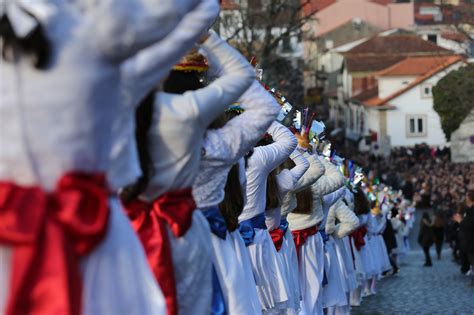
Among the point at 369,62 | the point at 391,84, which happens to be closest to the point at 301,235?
the point at 391,84

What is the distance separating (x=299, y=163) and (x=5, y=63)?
6977 millimetres

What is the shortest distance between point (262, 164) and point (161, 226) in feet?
10.2

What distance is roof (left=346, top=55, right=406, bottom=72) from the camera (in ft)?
380

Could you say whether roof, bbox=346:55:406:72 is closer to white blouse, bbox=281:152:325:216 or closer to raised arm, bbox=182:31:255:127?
white blouse, bbox=281:152:325:216

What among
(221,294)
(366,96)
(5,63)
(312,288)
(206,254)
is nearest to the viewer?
(5,63)

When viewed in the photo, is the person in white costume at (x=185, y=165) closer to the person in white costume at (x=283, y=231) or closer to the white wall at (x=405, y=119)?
the person in white costume at (x=283, y=231)

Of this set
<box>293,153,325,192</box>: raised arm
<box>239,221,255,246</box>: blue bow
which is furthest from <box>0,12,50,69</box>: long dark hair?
<box>293,153,325,192</box>: raised arm

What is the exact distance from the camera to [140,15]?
546 centimetres

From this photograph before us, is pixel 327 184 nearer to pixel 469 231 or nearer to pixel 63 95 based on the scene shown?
pixel 63 95

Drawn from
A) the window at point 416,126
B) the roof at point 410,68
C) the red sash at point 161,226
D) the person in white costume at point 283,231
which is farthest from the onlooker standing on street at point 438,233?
the roof at point 410,68

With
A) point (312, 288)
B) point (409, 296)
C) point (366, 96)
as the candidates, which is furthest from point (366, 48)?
point (312, 288)

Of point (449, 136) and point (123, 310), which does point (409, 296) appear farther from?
point (449, 136)

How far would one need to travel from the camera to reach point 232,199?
880 centimetres

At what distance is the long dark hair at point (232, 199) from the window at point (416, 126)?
93109 mm
